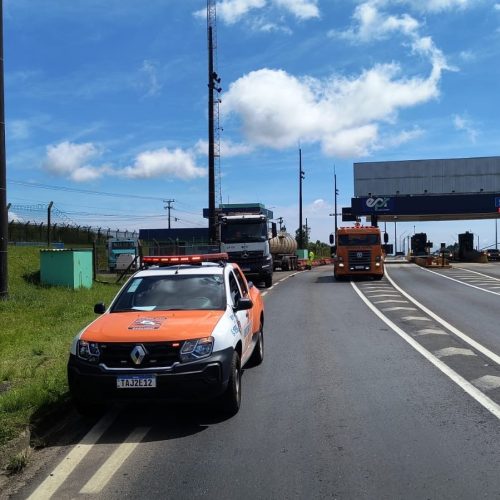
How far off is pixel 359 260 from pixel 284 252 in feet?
40.5

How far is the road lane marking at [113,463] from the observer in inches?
171

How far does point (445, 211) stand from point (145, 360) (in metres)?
50.9

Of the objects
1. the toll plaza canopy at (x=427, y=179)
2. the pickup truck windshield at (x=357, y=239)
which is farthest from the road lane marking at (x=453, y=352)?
the toll plaza canopy at (x=427, y=179)

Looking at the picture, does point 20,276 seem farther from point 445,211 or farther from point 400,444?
point 445,211

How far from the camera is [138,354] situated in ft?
18.4

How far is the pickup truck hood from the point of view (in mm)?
5707

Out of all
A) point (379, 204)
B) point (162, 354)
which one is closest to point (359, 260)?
point (379, 204)

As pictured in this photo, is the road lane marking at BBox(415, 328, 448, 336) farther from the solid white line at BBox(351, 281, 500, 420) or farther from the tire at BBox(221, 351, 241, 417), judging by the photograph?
the tire at BBox(221, 351, 241, 417)

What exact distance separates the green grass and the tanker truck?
1991cm

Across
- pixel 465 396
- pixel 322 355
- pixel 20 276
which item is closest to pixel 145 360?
pixel 465 396

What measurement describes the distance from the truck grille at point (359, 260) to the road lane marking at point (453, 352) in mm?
19873

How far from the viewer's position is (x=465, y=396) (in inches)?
265

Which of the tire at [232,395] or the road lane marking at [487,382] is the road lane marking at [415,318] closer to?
the road lane marking at [487,382]

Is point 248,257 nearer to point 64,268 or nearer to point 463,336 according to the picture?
point 64,268
